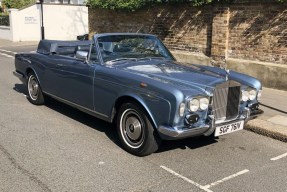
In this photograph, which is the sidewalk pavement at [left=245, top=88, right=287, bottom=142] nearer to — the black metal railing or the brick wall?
the brick wall

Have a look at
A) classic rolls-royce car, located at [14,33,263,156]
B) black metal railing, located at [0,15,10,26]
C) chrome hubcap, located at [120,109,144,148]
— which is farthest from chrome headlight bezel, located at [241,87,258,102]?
black metal railing, located at [0,15,10,26]

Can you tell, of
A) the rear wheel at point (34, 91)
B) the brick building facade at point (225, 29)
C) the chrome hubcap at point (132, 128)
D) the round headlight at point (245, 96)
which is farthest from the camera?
the brick building facade at point (225, 29)

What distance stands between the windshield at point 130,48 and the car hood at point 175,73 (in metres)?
0.21

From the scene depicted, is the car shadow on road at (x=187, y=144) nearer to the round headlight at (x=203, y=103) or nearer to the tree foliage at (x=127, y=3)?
the round headlight at (x=203, y=103)

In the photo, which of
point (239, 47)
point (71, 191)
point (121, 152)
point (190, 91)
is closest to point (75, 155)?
point (121, 152)

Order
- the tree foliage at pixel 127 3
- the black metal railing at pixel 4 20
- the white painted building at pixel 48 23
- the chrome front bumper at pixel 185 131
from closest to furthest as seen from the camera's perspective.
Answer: the chrome front bumper at pixel 185 131, the tree foliage at pixel 127 3, the white painted building at pixel 48 23, the black metal railing at pixel 4 20

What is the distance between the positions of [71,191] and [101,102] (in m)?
1.74

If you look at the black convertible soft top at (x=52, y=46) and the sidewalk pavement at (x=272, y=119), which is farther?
the black convertible soft top at (x=52, y=46)

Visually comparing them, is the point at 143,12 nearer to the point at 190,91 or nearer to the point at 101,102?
the point at 101,102

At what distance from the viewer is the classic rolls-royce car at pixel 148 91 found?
4.43 metres

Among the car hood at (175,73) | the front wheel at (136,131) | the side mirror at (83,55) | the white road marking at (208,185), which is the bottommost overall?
the white road marking at (208,185)

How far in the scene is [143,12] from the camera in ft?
40.0

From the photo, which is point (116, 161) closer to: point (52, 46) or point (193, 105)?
point (193, 105)

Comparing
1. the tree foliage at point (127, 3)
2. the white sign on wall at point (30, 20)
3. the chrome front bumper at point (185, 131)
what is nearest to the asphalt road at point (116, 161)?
the chrome front bumper at point (185, 131)
